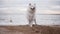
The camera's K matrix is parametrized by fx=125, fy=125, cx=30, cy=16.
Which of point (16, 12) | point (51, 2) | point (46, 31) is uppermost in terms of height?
point (51, 2)

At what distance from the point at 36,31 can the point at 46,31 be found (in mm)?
95

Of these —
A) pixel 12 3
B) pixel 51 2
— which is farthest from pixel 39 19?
pixel 12 3

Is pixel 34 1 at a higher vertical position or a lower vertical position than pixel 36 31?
higher

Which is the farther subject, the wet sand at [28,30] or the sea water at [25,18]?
the sea water at [25,18]

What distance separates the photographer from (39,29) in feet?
3.93

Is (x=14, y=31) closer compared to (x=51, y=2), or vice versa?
(x=14, y=31)

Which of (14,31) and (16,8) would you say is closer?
(14,31)

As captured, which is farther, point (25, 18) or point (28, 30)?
point (25, 18)

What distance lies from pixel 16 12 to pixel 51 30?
2.37 feet

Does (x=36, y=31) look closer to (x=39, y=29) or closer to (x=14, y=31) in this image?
(x=39, y=29)

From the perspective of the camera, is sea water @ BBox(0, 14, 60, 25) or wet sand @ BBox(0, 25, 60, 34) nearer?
wet sand @ BBox(0, 25, 60, 34)

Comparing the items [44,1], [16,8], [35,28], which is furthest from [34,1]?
[35,28]

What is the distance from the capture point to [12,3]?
1816mm

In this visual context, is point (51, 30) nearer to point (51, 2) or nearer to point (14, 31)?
point (14, 31)
